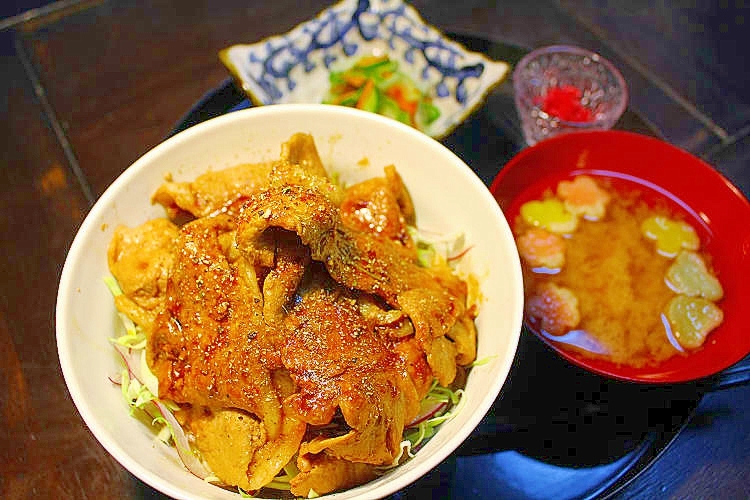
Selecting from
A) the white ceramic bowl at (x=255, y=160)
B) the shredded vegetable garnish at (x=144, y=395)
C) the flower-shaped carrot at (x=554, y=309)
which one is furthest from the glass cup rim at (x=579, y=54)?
the shredded vegetable garnish at (x=144, y=395)

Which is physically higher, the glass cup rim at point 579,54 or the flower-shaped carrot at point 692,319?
the glass cup rim at point 579,54

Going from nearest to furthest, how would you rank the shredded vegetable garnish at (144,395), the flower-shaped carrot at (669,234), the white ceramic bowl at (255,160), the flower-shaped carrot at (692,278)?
the white ceramic bowl at (255,160) → the shredded vegetable garnish at (144,395) → the flower-shaped carrot at (692,278) → the flower-shaped carrot at (669,234)

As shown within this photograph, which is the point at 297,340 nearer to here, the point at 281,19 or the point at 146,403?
the point at 146,403

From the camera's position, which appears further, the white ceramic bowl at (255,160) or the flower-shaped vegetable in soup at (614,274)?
the flower-shaped vegetable in soup at (614,274)

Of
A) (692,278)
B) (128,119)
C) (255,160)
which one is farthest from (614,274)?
(128,119)

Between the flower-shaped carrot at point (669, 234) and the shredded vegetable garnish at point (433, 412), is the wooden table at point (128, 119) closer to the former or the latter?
the shredded vegetable garnish at point (433, 412)

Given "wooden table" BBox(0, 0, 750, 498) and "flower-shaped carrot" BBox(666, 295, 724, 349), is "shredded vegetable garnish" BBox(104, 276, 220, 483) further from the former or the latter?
"flower-shaped carrot" BBox(666, 295, 724, 349)

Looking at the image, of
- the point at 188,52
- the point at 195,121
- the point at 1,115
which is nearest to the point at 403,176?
the point at 195,121
